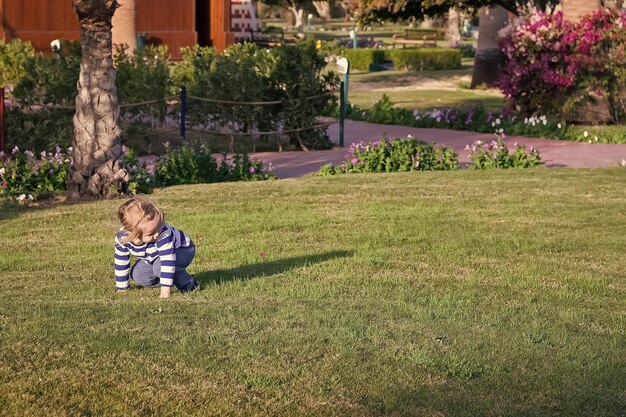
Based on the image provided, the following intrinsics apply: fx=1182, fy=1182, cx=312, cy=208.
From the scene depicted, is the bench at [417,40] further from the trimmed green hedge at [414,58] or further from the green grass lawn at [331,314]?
the green grass lawn at [331,314]

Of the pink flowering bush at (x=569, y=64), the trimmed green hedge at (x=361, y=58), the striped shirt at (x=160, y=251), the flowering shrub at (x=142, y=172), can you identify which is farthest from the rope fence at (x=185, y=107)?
the trimmed green hedge at (x=361, y=58)

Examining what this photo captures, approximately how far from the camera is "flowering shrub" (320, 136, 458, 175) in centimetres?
1455

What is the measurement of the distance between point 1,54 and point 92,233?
11.0 m

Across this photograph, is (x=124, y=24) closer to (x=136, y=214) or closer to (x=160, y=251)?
(x=160, y=251)

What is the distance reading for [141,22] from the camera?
1357 inches

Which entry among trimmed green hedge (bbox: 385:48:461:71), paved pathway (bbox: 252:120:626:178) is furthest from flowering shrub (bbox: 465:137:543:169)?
trimmed green hedge (bbox: 385:48:461:71)

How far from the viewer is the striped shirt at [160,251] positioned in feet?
24.1

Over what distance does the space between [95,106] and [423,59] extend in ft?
97.0

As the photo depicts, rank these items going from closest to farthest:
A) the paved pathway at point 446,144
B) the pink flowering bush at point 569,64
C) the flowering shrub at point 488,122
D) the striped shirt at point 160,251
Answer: the striped shirt at point 160,251, the paved pathway at point 446,144, the flowering shrub at point 488,122, the pink flowering bush at point 569,64

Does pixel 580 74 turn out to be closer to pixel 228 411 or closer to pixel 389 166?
pixel 389 166

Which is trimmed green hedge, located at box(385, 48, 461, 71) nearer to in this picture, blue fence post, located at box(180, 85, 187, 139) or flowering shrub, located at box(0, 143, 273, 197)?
blue fence post, located at box(180, 85, 187, 139)

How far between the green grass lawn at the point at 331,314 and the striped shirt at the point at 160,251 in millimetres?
202

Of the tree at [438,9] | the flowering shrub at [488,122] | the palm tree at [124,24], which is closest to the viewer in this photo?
the flowering shrub at [488,122]

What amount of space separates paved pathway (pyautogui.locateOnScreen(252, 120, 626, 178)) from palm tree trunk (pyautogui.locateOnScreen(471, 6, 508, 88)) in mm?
8971
